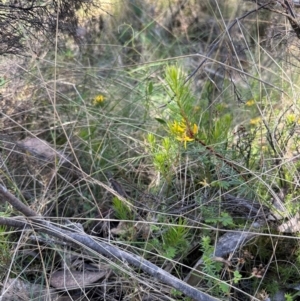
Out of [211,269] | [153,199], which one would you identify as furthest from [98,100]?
[211,269]

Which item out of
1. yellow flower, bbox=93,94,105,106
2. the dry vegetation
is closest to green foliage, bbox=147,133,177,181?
the dry vegetation

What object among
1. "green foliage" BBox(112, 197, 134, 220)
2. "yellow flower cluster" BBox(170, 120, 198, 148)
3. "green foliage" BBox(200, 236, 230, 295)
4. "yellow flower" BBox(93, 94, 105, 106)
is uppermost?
"yellow flower cluster" BBox(170, 120, 198, 148)

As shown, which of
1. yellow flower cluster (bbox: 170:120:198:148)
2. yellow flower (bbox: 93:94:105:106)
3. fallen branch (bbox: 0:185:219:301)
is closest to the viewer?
fallen branch (bbox: 0:185:219:301)

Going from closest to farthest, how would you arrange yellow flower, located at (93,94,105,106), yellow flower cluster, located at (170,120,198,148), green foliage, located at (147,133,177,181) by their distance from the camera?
yellow flower cluster, located at (170,120,198,148), green foliage, located at (147,133,177,181), yellow flower, located at (93,94,105,106)

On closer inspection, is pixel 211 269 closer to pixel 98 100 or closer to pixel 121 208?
pixel 121 208

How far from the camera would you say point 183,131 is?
1685 millimetres

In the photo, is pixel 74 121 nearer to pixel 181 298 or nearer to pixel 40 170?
pixel 40 170

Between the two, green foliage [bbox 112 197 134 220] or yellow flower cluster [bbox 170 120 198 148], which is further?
green foliage [bbox 112 197 134 220]

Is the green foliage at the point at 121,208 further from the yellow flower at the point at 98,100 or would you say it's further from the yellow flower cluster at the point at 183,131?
the yellow flower at the point at 98,100

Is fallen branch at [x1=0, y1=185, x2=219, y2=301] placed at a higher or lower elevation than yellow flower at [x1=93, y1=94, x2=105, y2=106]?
lower

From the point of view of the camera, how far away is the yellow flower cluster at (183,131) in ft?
5.47

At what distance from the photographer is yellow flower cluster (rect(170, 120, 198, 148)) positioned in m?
1.67

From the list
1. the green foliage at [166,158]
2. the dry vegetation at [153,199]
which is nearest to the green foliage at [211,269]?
the dry vegetation at [153,199]

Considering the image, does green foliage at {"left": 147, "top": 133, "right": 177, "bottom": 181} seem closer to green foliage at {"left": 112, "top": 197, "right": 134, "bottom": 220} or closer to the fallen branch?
green foliage at {"left": 112, "top": 197, "right": 134, "bottom": 220}
